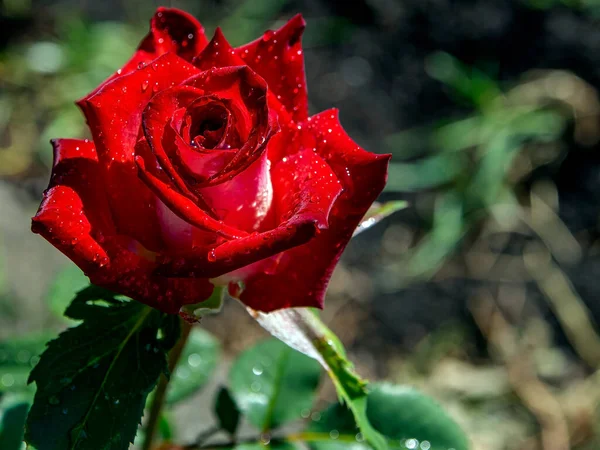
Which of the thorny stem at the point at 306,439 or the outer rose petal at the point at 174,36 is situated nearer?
the outer rose petal at the point at 174,36

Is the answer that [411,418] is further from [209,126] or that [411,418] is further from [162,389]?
[209,126]

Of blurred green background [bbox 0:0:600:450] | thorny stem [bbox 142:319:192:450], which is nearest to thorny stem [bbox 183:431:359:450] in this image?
thorny stem [bbox 142:319:192:450]

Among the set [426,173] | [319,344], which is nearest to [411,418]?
[319,344]

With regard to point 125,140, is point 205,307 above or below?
below

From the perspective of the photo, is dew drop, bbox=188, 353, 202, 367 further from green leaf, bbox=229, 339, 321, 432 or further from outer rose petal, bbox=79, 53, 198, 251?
outer rose petal, bbox=79, 53, 198, 251

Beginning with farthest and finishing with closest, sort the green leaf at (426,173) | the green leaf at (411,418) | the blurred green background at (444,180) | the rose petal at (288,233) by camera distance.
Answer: the green leaf at (426,173)
the blurred green background at (444,180)
the green leaf at (411,418)
the rose petal at (288,233)

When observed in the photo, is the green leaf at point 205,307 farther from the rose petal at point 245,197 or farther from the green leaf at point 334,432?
the green leaf at point 334,432

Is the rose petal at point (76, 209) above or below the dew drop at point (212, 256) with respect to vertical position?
above

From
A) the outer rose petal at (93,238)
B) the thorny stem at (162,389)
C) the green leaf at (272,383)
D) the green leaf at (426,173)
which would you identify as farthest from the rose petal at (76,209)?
the green leaf at (426,173)
